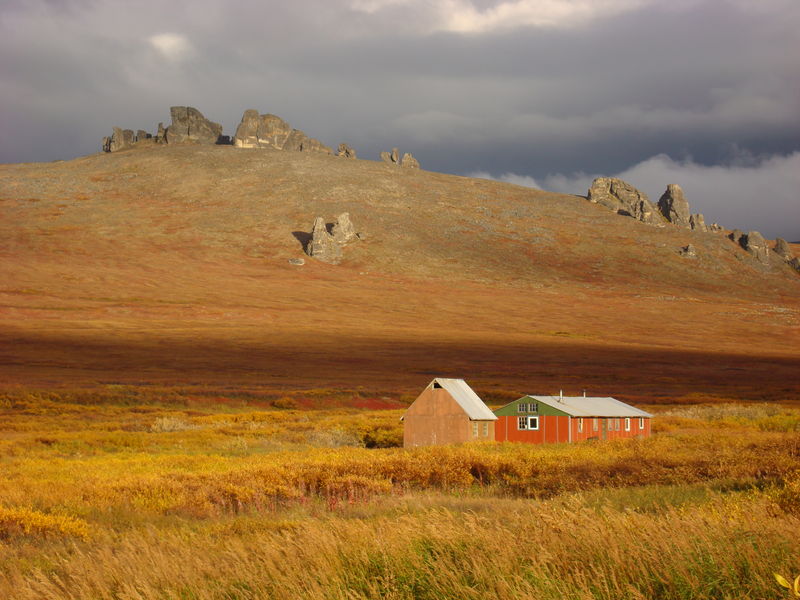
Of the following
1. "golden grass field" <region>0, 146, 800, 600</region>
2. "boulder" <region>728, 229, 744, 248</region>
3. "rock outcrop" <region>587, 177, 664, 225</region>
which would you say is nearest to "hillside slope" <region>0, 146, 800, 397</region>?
"golden grass field" <region>0, 146, 800, 600</region>

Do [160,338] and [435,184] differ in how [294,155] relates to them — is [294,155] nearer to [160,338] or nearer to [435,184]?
[435,184]

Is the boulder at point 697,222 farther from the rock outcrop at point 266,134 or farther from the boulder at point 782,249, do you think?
the rock outcrop at point 266,134

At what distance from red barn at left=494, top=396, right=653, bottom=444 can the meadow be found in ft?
9.06

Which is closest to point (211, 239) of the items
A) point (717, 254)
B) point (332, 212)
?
point (332, 212)

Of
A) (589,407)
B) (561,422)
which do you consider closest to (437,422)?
(561,422)

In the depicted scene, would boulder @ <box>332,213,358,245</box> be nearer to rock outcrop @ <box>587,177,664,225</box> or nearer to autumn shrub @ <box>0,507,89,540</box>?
rock outcrop @ <box>587,177,664,225</box>

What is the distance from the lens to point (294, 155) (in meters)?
178

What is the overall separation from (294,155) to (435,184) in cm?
3530

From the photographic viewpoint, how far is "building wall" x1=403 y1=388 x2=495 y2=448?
105 ft

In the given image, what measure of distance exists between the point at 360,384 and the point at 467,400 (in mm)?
25480

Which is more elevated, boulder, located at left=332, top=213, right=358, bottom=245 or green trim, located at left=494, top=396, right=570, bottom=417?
boulder, located at left=332, top=213, right=358, bottom=245

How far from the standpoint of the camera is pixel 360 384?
190 ft

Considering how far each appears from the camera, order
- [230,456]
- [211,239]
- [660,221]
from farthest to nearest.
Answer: [660,221]
[211,239]
[230,456]

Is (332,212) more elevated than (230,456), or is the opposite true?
(332,212)
